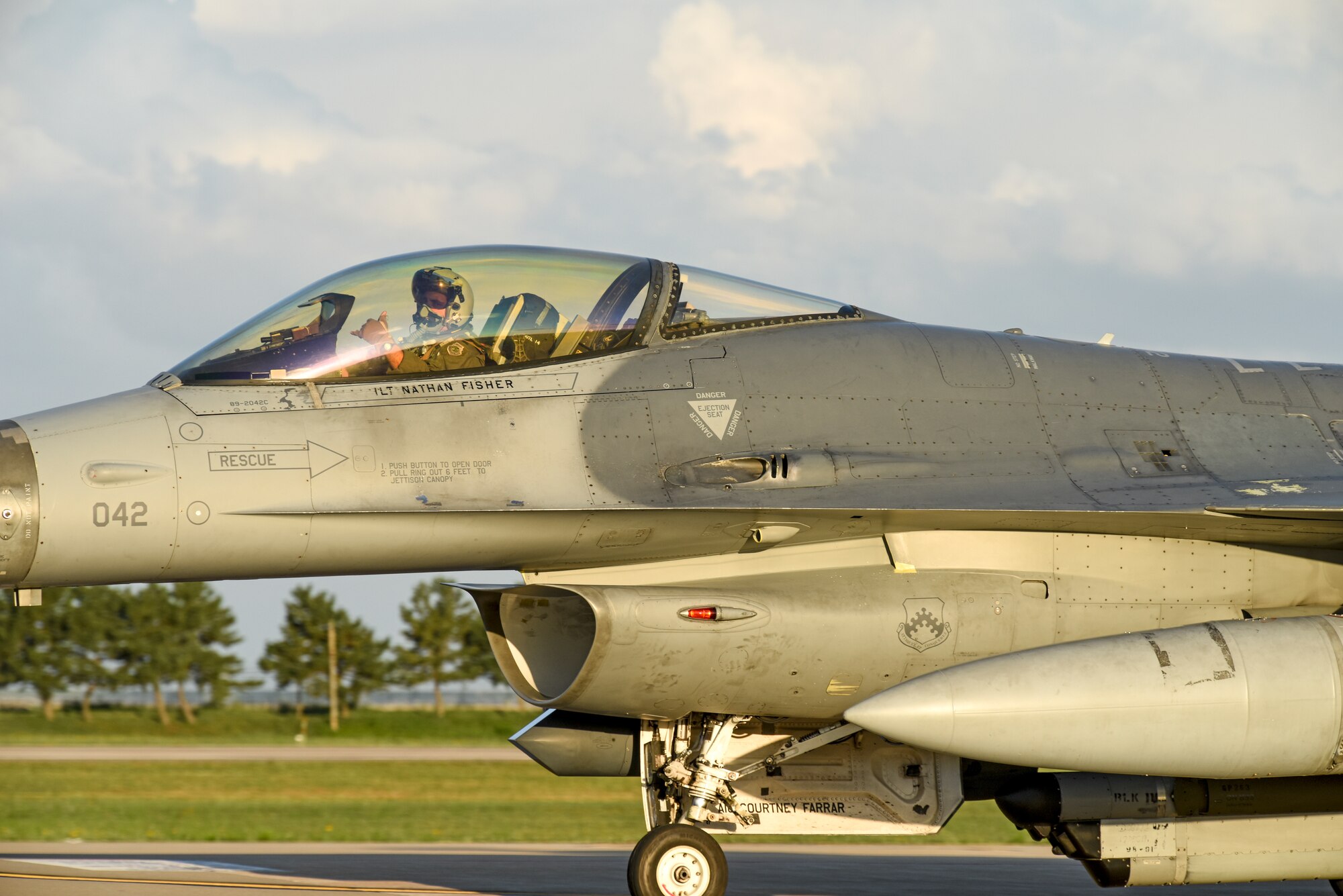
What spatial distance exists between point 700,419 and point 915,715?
1872 millimetres

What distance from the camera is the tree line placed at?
6000 cm

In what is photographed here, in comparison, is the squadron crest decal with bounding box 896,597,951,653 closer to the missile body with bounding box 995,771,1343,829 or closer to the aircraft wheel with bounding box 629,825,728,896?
the missile body with bounding box 995,771,1343,829

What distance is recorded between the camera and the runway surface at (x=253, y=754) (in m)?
32.7

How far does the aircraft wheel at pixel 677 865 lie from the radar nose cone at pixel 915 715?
1.30m

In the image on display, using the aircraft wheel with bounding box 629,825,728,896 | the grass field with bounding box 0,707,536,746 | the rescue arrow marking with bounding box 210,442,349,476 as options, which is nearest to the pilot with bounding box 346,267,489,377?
the rescue arrow marking with bounding box 210,442,349,476

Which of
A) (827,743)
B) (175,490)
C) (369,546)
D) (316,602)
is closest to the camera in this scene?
(175,490)

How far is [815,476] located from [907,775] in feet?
6.82

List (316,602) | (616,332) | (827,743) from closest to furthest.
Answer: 1. (616,332)
2. (827,743)
3. (316,602)

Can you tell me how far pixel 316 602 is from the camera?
6238 cm

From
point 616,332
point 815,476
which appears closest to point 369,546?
point 616,332

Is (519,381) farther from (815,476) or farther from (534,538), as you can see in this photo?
(815,476)

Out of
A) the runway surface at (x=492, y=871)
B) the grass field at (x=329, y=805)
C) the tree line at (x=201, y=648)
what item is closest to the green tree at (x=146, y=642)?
the tree line at (x=201, y=648)

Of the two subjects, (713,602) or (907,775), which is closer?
(713,602)

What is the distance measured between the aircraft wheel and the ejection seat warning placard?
2.50 m
